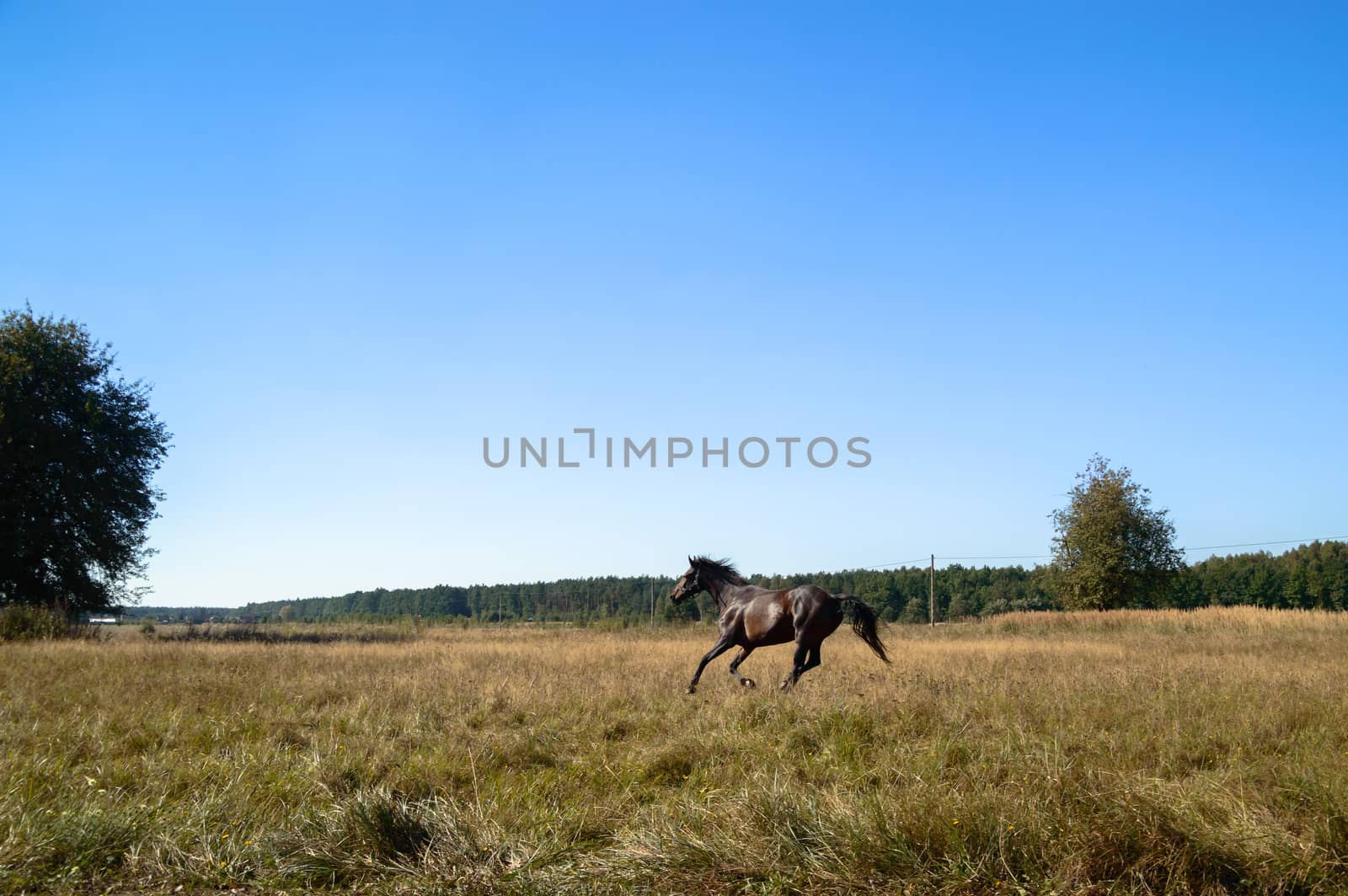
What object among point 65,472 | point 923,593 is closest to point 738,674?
point 65,472

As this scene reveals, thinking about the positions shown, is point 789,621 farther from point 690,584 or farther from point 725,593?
point 690,584

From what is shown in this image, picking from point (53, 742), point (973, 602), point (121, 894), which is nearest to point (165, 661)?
point (53, 742)

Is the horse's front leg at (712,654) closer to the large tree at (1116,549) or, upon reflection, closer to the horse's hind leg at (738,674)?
the horse's hind leg at (738,674)

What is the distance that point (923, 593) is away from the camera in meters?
118

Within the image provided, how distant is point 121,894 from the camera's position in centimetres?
401

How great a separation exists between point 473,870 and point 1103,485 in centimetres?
4621

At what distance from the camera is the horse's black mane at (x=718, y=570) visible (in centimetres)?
1339

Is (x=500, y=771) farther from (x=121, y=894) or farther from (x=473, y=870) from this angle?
(x=121, y=894)

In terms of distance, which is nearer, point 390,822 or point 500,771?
point 390,822

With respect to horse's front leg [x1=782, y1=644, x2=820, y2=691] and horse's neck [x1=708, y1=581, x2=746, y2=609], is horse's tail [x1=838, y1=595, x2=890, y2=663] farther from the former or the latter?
horse's neck [x1=708, y1=581, x2=746, y2=609]

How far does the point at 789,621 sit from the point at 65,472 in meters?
26.4

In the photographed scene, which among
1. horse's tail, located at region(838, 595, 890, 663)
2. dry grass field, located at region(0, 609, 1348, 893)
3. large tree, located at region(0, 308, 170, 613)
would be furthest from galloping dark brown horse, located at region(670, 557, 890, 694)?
large tree, located at region(0, 308, 170, 613)

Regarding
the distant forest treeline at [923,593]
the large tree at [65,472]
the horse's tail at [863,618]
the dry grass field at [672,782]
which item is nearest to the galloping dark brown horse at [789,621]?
the horse's tail at [863,618]

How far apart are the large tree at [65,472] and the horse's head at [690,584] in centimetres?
2181
